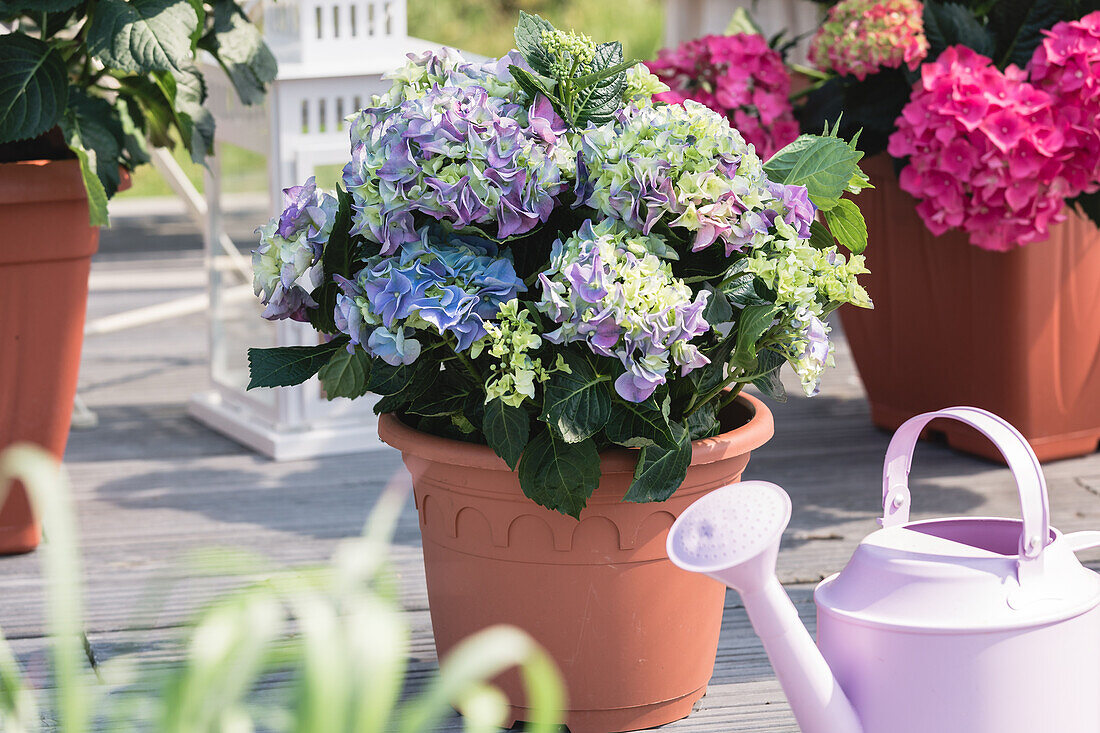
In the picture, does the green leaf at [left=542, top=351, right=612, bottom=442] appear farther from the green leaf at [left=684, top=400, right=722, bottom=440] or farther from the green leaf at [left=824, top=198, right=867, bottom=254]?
the green leaf at [left=824, top=198, right=867, bottom=254]

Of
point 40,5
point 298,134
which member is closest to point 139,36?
point 40,5

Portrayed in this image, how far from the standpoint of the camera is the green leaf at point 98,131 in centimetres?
185

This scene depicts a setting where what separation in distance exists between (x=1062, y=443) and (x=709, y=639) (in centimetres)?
125

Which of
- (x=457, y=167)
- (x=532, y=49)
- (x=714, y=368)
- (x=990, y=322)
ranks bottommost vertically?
(x=990, y=322)

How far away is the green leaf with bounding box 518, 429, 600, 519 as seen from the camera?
1239 mm

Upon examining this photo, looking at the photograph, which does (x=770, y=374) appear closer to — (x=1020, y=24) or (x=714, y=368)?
(x=714, y=368)

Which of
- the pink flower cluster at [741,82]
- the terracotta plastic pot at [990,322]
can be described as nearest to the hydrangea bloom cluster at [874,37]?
the pink flower cluster at [741,82]

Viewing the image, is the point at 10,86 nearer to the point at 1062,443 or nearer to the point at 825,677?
the point at 825,677

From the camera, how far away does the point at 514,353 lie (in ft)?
3.91

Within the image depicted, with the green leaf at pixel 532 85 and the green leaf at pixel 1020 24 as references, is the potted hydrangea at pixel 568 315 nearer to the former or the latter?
the green leaf at pixel 532 85

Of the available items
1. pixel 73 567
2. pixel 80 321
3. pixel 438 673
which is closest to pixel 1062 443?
pixel 438 673

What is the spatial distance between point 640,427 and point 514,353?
16 centimetres

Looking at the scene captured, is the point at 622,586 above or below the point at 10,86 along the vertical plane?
below

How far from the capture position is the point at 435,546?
1.41 m
